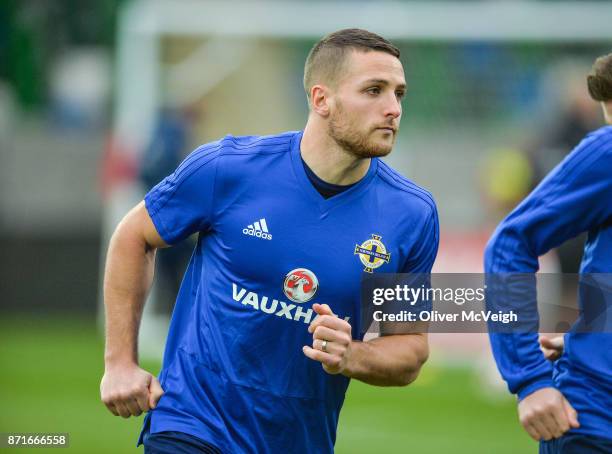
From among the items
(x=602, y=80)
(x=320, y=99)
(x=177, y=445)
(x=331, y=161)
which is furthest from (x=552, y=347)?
(x=177, y=445)

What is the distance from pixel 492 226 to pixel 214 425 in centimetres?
973

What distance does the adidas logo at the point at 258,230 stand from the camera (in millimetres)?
5227

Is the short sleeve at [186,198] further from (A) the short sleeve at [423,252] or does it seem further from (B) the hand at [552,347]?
(B) the hand at [552,347]

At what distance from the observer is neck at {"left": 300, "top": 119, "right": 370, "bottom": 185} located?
5.33 metres

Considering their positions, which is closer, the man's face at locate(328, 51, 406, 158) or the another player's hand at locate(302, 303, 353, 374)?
the another player's hand at locate(302, 303, 353, 374)

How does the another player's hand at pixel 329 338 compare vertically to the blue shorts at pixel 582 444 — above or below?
above

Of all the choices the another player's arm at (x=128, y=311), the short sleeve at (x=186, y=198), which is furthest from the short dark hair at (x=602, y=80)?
the another player's arm at (x=128, y=311)

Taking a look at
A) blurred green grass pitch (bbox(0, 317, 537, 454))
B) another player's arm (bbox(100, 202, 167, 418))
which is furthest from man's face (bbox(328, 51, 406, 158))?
blurred green grass pitch (bbox(0, 317, 537, 454))

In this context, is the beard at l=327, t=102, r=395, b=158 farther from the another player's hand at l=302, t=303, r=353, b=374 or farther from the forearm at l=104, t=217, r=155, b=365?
the forearm at l=104, t=217, r=155, b=365

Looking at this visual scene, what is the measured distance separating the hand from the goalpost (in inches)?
458

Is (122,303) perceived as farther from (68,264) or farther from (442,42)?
(68,264)

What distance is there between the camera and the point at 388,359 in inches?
197

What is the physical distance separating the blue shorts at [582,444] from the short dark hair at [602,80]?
1326 millimetres

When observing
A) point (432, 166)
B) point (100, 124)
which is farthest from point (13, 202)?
point (432, 166)
